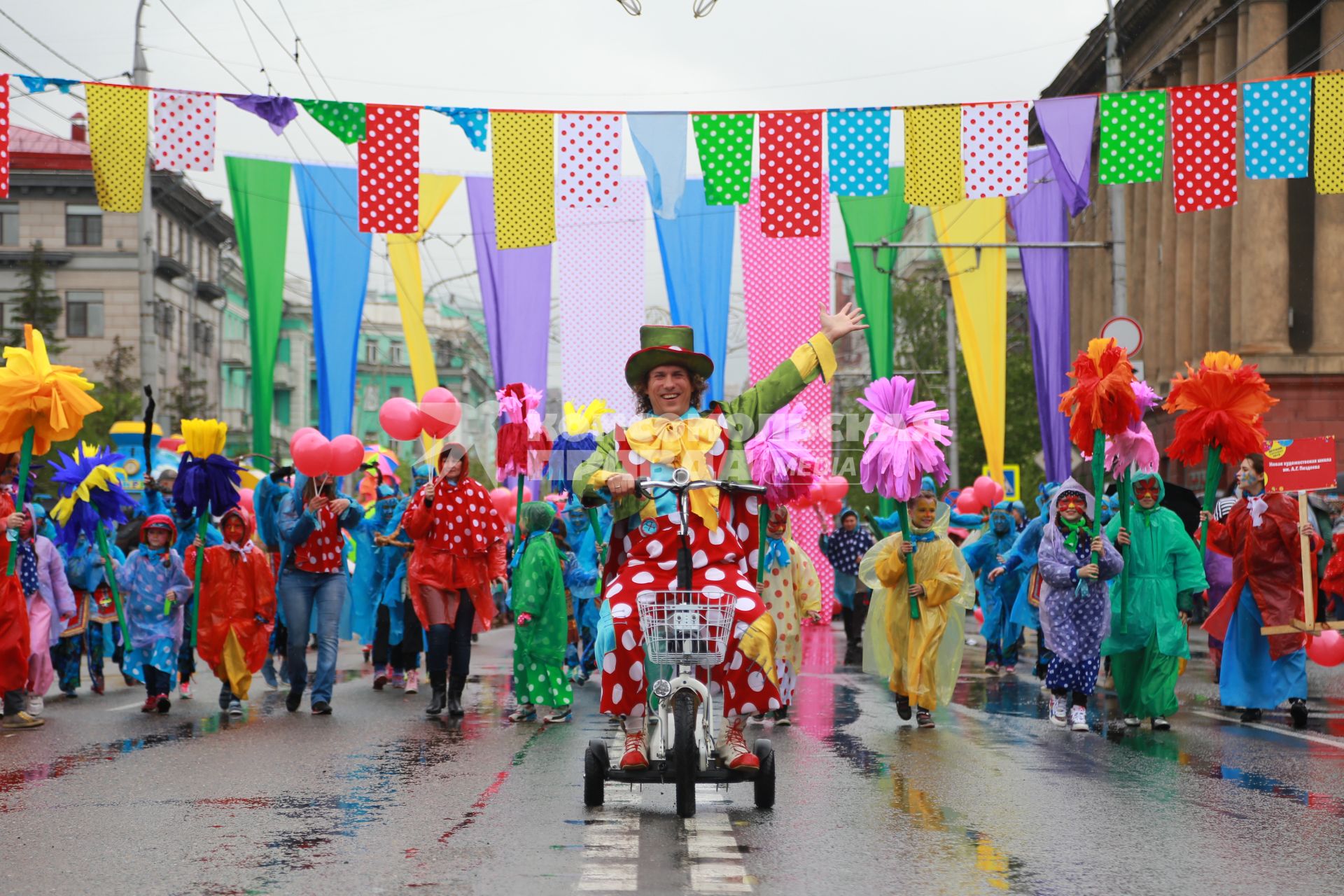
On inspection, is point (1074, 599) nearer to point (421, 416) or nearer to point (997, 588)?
point (421, 416)

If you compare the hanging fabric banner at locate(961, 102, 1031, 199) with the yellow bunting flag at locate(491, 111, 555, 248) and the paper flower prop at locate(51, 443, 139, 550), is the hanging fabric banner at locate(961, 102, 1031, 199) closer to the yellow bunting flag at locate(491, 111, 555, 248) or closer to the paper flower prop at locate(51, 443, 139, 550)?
the yellow bunting flag at locate(491, 111, 555, 248)

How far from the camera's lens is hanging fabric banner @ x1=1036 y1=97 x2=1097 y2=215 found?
17641mm

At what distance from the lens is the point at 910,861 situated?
639 centimetres

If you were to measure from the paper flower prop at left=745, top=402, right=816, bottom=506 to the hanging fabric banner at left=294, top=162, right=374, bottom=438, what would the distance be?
15334 mm

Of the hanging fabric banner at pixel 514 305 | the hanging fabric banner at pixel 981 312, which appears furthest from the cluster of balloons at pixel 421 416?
the hanging fabric banner at pixel 981 312

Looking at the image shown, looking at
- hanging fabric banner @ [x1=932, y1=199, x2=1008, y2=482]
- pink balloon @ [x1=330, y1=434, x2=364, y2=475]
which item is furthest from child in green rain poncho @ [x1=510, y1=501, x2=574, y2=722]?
hanging fabric banner @ [x1=932, y1=199, x2=1008, y2=482]

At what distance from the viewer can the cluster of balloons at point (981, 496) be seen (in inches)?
848

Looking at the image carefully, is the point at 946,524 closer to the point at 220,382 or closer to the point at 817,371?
the point at 817,371

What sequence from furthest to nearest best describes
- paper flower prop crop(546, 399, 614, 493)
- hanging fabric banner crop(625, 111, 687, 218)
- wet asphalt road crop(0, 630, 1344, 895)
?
hanging fabric banner crop(625, 111, 687, 218) → paper flower prop crop(546, 399, 614, 493) → wet asphalt road crop(0, 630, 1344, 895)

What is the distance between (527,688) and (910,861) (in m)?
6.38

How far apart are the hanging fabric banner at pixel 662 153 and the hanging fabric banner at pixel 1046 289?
542 cm

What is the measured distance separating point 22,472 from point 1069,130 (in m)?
10.8

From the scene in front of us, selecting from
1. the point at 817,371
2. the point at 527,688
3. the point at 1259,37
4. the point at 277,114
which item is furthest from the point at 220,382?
the point at 817,371

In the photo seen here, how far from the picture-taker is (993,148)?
56.9 feet
